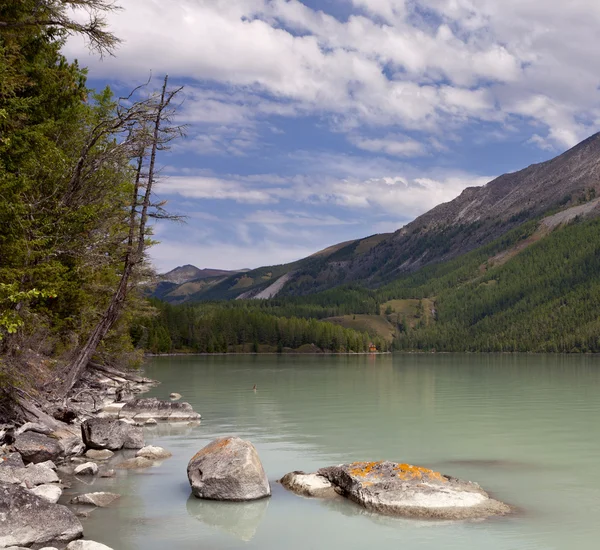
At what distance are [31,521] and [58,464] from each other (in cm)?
927

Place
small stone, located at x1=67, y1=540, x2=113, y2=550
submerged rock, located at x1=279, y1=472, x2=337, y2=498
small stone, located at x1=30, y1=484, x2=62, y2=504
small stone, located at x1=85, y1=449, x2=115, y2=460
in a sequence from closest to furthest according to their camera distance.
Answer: small stone, located at x1=67, y1=540, x2=113, y2=550, small stone, located at x1=30, y1=484, x2=62, y2=504, submerged rock, located at x1=279, y1=472, x2=337, y2=498, small stone, located at x1=85, y1=449, x2=115, y2=460

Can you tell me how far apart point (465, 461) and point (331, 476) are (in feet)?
29.4

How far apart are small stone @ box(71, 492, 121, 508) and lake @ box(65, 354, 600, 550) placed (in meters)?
0.35

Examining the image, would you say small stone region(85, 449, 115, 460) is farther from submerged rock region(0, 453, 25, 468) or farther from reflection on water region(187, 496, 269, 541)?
reflection on water region(187, 496, 269, 541)

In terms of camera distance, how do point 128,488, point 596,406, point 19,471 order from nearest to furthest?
1. point 19,471
2. point 128,488
3. point 596,406

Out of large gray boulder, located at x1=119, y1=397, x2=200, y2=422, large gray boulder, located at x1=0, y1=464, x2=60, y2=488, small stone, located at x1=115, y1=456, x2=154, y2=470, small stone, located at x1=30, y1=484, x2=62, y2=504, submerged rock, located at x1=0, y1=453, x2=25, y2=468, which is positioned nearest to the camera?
small stone, located at x1=30, y1=484, x2=62, y2=504

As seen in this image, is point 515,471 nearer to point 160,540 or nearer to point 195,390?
point 160,540

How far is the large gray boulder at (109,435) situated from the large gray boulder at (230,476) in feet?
27.4

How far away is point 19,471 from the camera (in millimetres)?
18812

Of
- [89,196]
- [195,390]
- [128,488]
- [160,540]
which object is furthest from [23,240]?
[195,390]

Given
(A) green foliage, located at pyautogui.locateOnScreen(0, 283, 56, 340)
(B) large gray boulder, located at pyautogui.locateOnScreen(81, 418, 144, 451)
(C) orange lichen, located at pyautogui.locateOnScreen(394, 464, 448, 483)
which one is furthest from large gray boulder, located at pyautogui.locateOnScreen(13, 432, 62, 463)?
(C) orange lichen, located at pyautogui.locateOnScreen(394, 464, 448, 483)

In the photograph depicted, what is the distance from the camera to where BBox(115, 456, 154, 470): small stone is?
23784mm

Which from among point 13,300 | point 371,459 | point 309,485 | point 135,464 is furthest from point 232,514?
point 371,459

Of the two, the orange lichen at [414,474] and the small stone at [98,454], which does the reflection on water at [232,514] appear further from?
the small stone at [98,454]
